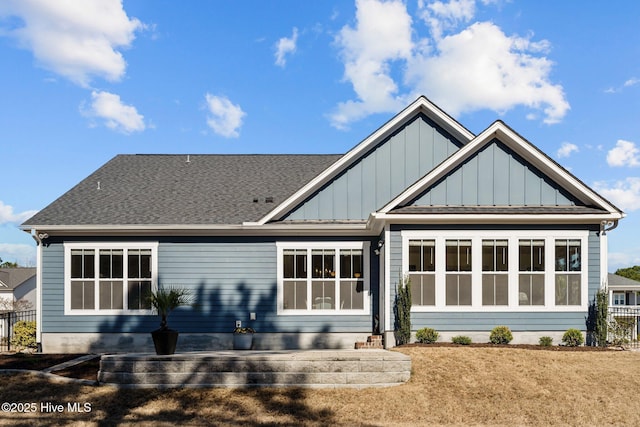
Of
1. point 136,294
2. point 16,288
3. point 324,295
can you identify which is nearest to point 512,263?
point 324,295

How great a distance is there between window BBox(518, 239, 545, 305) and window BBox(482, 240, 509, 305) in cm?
38

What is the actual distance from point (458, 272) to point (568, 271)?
9.73ft

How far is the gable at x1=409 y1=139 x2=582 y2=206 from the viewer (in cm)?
1502

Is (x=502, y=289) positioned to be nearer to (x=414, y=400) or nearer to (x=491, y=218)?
(x=491, y=218)

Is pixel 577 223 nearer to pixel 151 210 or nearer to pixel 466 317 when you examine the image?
pixel 466 317

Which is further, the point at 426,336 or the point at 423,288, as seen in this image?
the point at 423,288

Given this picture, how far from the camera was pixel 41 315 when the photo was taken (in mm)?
16547

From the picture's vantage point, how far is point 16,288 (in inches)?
1885

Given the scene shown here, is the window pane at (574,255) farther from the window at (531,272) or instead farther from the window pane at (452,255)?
the window pane at (452,255)

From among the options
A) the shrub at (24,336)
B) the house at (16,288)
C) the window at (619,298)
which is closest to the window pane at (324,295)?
the shrub at (24,336)

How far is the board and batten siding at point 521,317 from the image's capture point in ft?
48.3

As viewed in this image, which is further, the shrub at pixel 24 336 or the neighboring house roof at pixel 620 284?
the neighboring house roof at pixel 620 284

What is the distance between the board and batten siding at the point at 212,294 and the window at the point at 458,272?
290 centimetres

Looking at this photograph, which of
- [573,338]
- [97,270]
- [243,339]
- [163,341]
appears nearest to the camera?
[163,341]
